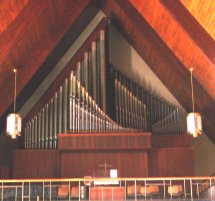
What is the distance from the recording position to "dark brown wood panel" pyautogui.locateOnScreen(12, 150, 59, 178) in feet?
44.9

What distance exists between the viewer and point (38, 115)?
45.6ft

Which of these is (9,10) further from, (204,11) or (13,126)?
(204,11)

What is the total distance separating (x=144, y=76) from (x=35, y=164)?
4900 millimetres

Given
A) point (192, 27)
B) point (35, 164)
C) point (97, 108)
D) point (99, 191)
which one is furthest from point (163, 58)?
point (35, 164)

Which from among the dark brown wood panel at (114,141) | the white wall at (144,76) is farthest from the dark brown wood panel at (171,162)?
the white wall at (144,76)

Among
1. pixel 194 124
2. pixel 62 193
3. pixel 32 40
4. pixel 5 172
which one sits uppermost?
pixel 32 40

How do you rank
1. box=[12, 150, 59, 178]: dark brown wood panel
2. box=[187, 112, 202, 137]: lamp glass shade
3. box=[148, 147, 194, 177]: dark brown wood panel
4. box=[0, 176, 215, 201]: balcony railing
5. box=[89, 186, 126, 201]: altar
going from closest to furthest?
box=[0, 176, 215, 201]: balcony railing < box=[89, 186, 126, 201]: altar < box=[187, 112, 202, 137]: lamp glass shade < box=[12, 150, 59, 178]: dark brown wood panel < box=[148, 147, 194, 177]: dark brown wood panel

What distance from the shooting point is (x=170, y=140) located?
14289 mm

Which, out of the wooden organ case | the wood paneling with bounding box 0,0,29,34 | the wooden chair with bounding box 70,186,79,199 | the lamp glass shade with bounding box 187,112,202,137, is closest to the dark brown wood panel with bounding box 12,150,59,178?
the wooden organ case

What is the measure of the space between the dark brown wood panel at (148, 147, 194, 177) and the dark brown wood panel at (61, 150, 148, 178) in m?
0.61

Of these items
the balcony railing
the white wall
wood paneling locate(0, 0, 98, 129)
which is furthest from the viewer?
the white wall

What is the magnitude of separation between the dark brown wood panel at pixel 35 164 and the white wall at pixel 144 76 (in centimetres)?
404

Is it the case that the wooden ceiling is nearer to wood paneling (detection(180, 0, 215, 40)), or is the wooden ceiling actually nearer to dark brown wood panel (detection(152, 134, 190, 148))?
wood paneling (detection(180, 0, 215, 40))

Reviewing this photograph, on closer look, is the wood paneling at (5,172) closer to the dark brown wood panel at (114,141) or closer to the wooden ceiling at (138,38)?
the wooden ceiling at (138,38)
